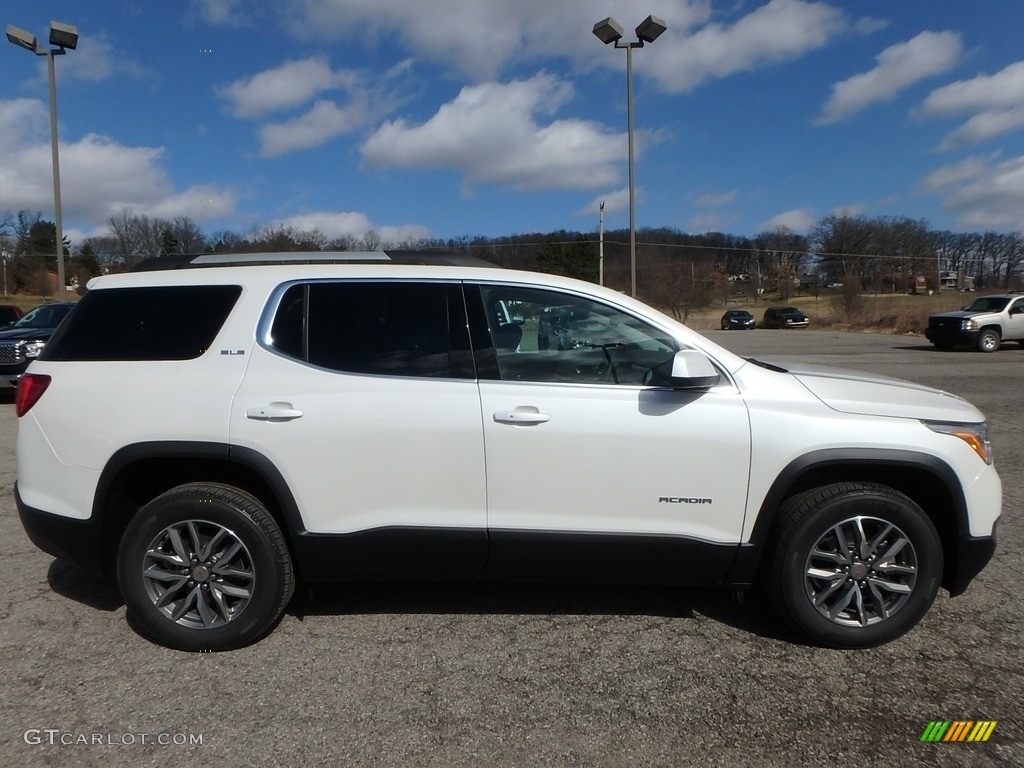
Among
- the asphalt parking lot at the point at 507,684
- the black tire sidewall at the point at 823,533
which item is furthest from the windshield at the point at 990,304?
the black tire sidewall at the point at 823,533

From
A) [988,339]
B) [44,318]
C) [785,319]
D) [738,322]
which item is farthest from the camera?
[738,322]

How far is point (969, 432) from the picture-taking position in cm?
338

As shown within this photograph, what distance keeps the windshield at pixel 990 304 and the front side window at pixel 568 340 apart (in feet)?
78.7

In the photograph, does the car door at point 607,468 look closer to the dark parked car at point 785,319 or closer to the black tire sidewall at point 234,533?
the black tire sidewall at point 234,533

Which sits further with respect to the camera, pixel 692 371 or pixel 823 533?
pixel 823 533

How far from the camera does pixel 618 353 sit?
349cm

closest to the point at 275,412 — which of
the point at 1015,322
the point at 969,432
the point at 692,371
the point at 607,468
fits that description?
the point at 607,468

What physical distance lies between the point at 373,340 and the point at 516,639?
162 cm

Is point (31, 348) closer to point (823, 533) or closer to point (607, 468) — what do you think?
point (607, 468)

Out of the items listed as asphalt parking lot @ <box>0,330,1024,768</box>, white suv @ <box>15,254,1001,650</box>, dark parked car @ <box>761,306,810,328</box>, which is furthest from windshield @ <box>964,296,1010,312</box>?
dark parked car @ <box>761,306,810,328</box>

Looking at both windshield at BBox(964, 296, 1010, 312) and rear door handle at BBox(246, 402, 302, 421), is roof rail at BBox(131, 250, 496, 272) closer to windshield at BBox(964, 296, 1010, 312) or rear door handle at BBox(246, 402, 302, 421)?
rear door handle at BBox(246, 402, 302, 421)

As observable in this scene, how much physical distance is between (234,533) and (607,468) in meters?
1.77

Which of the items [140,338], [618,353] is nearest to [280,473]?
[140,338]

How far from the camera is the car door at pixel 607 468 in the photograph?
10.6 feet
